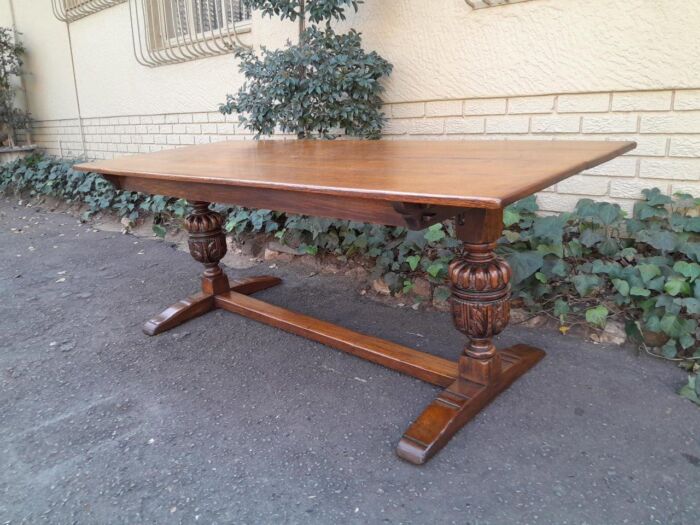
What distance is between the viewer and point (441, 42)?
3025 millimetres

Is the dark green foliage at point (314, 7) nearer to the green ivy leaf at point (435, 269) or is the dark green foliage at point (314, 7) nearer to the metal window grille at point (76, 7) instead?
the green ivy leaf at point (435, 269)

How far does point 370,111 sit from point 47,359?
7.16ft

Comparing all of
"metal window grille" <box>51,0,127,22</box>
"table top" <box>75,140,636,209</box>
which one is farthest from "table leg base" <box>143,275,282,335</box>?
"metal window grille" <box>51,0,127,22</box>

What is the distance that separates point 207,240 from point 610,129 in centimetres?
205

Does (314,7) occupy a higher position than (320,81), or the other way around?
(314,7)

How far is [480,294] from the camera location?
155 cm

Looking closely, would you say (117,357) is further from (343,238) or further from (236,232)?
(236,232)

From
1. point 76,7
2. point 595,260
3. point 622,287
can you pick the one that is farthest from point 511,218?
→ point 76,7

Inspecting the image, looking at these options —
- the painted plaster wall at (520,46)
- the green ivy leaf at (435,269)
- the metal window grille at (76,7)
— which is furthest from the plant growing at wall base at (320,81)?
the metal window grille at (76,7)

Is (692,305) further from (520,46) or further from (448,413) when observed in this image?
(520,46)

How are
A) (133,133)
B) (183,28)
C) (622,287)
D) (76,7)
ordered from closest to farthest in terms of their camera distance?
(622,287) → (183,28) → (133,133) → (76,7)

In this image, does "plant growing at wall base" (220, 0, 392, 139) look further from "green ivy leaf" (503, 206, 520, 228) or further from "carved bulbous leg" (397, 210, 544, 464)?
"carved bulbous leg" (397, 210, 544, 464)

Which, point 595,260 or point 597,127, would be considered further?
point 597,127

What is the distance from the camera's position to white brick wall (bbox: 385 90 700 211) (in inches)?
91.6
